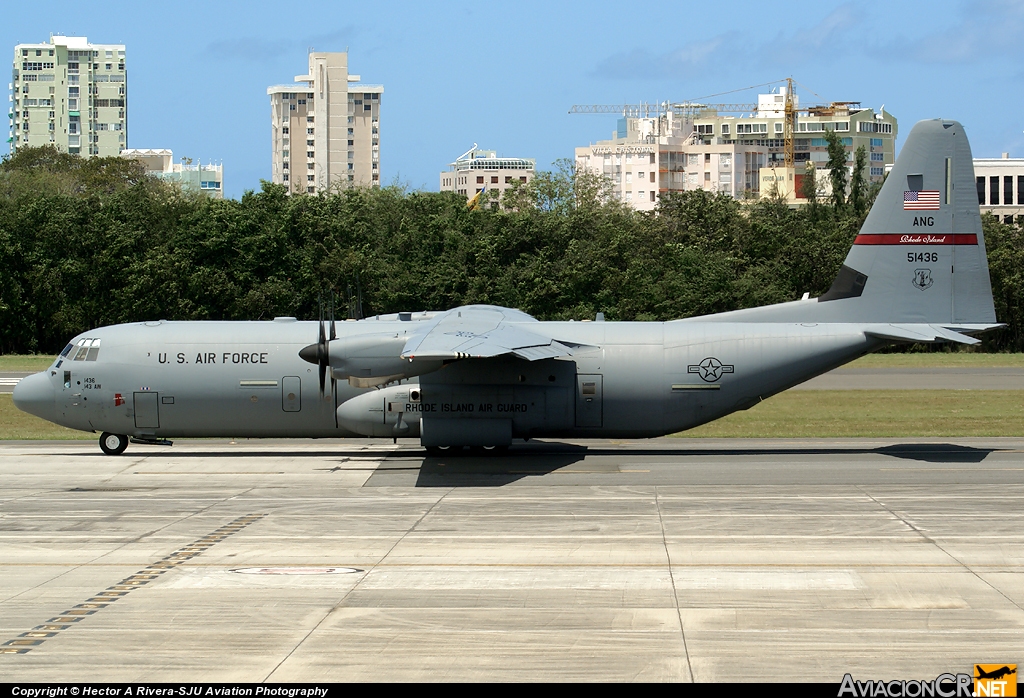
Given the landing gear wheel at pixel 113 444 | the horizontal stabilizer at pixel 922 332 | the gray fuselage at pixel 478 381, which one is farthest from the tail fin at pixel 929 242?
the landing gear wheel at pixel 113 444

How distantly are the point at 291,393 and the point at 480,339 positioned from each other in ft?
21.0

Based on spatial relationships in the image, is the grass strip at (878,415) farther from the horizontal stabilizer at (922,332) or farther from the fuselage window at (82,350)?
the fuselage window at (82,350)

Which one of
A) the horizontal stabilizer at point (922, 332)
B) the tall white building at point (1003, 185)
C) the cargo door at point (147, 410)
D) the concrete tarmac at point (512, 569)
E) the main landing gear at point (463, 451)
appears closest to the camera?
the concrete tarmac at point (512, 569)

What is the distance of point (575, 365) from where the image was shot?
26422 mm

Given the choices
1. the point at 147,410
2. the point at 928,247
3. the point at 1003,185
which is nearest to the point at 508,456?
the point at 147,410

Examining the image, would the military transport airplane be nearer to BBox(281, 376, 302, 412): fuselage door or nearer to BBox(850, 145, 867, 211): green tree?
BBox(281, 376, 302, 412): fuselage door

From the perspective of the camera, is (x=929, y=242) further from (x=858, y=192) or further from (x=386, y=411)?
(x=858, y=192)

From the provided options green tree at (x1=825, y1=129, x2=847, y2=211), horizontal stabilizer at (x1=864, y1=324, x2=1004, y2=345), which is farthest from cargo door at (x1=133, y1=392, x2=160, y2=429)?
green tree at (x1=825, y1=129, x2=847, y2=211)

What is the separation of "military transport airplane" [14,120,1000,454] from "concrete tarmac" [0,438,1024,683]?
1151mm

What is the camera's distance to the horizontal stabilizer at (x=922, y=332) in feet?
83.0

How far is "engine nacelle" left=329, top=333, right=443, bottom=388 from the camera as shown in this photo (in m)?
24.1

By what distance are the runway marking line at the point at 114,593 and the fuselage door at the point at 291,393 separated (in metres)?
7.43

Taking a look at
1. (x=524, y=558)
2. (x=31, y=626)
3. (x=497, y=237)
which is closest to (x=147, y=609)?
(x=31, y=626)

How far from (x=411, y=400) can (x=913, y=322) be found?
508 inches
